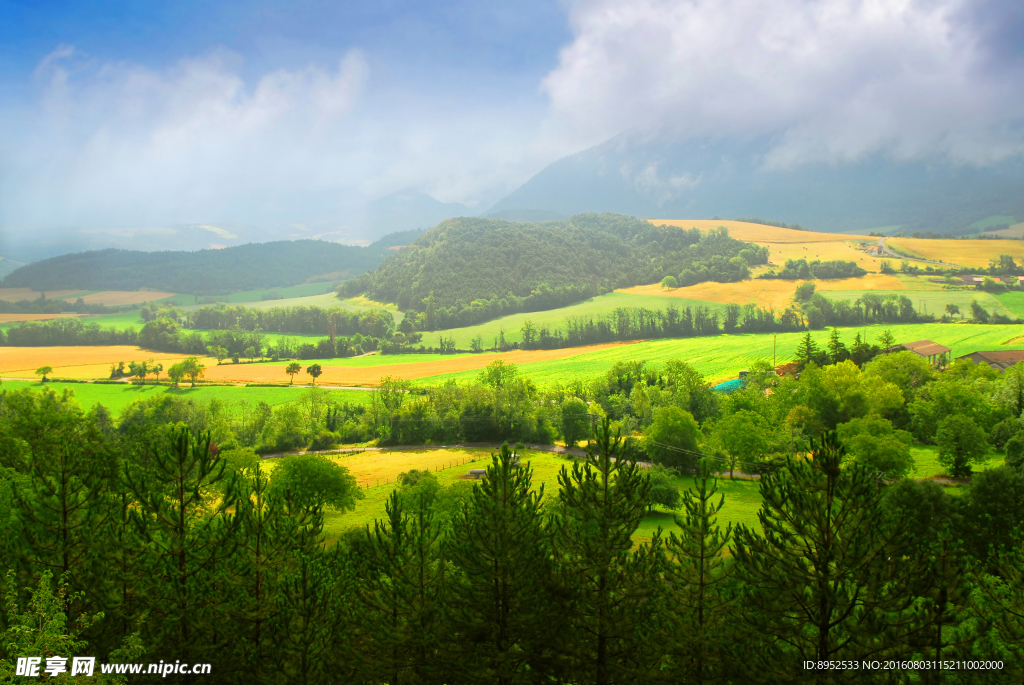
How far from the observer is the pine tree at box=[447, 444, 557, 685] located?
1769 centimetres

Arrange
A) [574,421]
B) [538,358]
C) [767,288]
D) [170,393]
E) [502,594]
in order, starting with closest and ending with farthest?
[502,594], [574,421], [170,393], [538,358], [767,288]

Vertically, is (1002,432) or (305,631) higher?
(305,631)

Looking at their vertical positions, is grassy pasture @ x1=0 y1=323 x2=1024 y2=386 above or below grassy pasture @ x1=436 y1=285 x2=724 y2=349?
below

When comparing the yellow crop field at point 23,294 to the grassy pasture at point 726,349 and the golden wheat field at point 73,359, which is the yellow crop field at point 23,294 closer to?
the golden wheat field at point 73,359

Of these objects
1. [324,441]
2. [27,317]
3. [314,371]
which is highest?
[27,317]

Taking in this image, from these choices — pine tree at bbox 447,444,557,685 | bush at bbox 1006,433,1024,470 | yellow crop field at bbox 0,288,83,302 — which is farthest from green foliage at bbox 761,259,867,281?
yellow crop field at bbox 0,288,83,302

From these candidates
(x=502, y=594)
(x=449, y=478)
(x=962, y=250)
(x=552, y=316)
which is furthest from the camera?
(x=962, y=250)

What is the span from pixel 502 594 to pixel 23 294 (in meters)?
226

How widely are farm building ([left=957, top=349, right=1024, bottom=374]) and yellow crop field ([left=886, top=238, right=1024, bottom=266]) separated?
269ft

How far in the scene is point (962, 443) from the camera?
50688mm

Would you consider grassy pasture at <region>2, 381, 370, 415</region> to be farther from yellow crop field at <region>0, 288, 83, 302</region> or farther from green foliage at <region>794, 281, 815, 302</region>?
green foliage at <region>794, 281, 815, 302</region>

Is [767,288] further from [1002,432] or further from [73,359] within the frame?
[73,359]

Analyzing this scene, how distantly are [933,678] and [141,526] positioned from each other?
21.6 metres

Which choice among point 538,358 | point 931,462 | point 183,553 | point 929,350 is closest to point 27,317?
point 538,358
